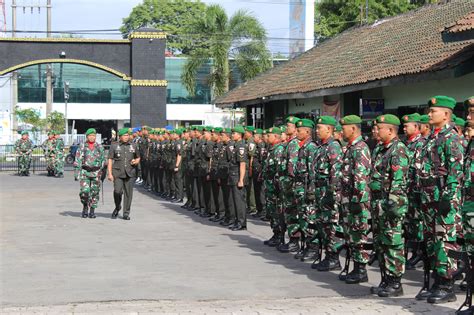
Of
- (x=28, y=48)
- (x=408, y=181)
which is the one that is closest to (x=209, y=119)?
(x=28, y=48)

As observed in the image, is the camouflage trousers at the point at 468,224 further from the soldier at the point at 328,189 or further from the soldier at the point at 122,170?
the soldier at the point at 122,170

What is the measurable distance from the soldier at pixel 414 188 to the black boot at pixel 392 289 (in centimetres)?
72

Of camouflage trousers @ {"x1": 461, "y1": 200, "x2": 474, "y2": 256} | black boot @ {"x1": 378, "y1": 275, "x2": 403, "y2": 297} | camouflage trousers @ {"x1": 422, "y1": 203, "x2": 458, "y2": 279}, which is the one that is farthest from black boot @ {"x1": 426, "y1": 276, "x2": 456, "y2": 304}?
camouflage trousers @ {"x1": 461, "y1": 200, "x2": 474, "y2": 256}

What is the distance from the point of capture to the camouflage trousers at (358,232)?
864 centimetres

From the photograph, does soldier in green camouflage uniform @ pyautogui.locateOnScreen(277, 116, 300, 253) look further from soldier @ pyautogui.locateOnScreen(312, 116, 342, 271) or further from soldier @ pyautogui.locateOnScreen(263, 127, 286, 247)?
soldier @ pyautogui.locateOnScreen(312, 116, 342, 271)

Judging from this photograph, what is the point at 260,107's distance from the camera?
29766 millimetres

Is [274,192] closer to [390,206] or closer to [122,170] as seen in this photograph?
[390,206]

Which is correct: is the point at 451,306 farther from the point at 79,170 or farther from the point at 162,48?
the point at 162,48

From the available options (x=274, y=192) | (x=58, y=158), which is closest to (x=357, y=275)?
(x=274, y=192)

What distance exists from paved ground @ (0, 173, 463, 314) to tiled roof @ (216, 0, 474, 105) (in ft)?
15.8

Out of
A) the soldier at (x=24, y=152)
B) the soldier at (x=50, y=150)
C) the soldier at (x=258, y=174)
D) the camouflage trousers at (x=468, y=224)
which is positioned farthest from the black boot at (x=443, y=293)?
the soldier at (x=24, y=152)

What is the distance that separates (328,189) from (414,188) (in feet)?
5.22

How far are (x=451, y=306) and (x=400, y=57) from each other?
425 inches

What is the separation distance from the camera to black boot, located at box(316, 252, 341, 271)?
9.77 metres
